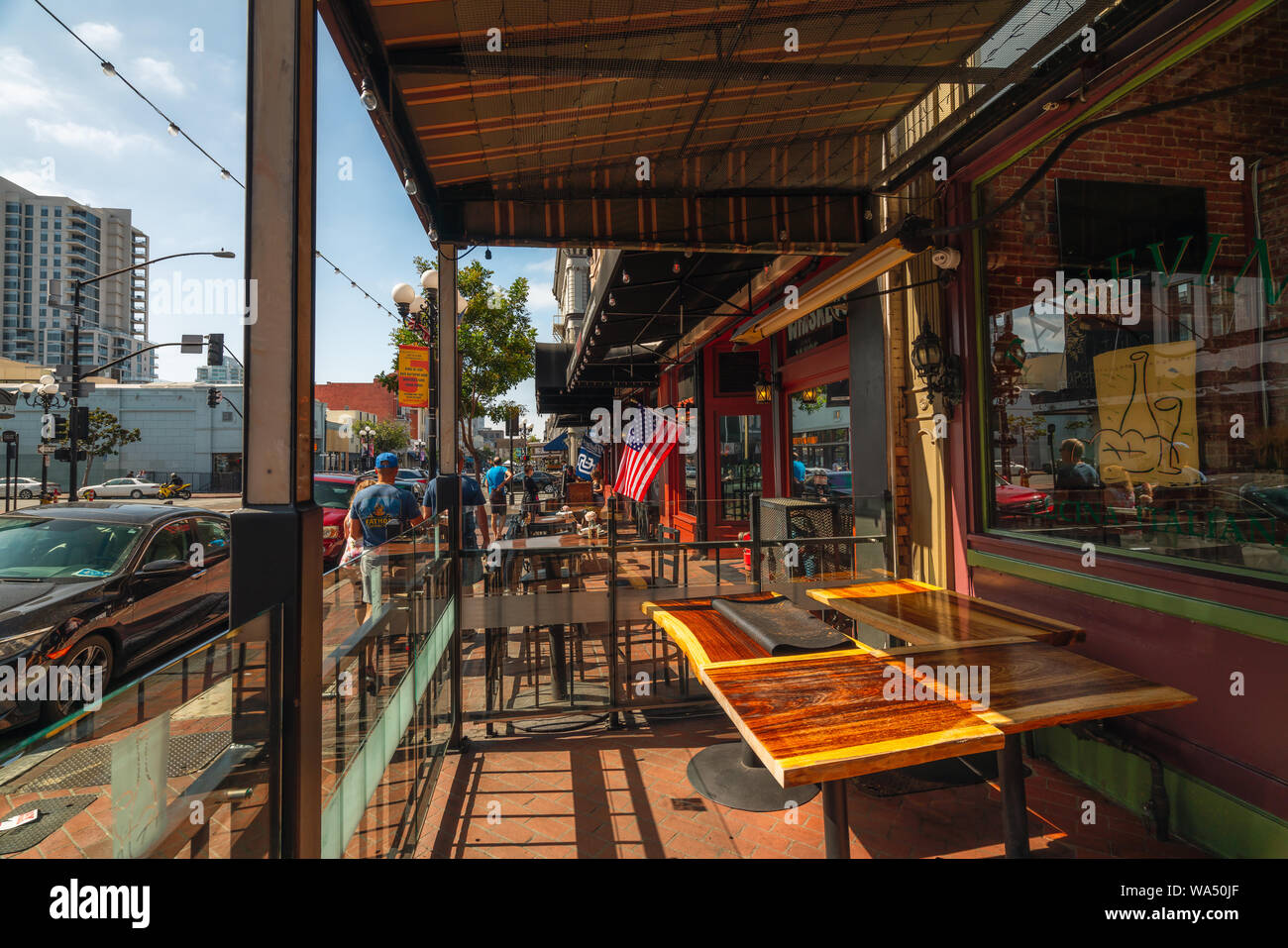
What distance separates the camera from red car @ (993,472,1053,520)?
3.88 meters

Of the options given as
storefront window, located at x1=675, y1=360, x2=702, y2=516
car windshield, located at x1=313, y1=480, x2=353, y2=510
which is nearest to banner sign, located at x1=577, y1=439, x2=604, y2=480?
storefront window, located at x1=675, y1=360, x2=702, y2=516

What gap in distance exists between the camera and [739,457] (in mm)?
10617

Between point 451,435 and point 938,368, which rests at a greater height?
point 938,368

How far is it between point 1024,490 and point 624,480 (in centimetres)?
427

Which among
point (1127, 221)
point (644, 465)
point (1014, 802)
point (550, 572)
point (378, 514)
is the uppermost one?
point (1127, 221)

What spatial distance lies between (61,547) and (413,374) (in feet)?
17.6

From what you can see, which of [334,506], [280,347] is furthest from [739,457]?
[280,347]

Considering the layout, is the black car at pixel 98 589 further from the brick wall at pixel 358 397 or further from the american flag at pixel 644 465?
the brick wall at pixel 358 397

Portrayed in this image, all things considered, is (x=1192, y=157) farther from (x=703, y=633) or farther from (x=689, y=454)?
(x=689, y=454)

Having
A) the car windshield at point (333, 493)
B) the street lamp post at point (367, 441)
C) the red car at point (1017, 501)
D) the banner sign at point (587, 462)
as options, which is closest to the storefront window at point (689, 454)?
the banner sign at point (587, 462)

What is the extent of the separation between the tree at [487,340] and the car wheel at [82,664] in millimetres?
9975

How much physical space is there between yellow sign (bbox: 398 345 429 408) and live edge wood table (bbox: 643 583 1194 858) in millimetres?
8066

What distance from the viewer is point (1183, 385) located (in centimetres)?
319

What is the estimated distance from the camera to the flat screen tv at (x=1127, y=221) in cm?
325
